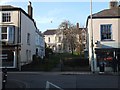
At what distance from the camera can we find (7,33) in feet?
130

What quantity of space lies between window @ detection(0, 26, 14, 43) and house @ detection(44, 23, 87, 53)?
106ft

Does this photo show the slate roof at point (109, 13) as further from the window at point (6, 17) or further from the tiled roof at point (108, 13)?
the window at point (6, 17)

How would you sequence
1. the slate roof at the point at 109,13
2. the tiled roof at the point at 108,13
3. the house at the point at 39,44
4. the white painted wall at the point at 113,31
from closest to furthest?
the white painted wall at the point at 113,31, the slate roof at the point at 109,13, the tiled roof at the point at 108,13, the house at the point at 39,44

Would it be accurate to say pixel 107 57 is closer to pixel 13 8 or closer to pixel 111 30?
pixel 111 30

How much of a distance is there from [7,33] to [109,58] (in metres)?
13.1

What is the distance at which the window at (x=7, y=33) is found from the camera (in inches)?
1561

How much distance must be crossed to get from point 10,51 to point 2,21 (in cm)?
414

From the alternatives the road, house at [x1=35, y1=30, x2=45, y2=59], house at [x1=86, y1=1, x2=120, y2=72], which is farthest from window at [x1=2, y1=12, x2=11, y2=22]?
house at [x1=35, y1=30, x2=45, y2=59]

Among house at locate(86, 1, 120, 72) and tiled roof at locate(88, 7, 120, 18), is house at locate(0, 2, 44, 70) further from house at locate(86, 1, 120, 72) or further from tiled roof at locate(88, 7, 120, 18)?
tiled roof at locate(88, 7, 120, 18)

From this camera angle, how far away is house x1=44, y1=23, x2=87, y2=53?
79.8 metres

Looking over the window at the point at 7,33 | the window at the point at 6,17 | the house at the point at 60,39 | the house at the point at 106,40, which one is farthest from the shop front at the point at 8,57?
the house at the point at 60,39

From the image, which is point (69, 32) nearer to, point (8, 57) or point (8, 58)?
point (8, 58)

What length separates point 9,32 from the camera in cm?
3969

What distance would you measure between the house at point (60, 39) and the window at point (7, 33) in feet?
106
